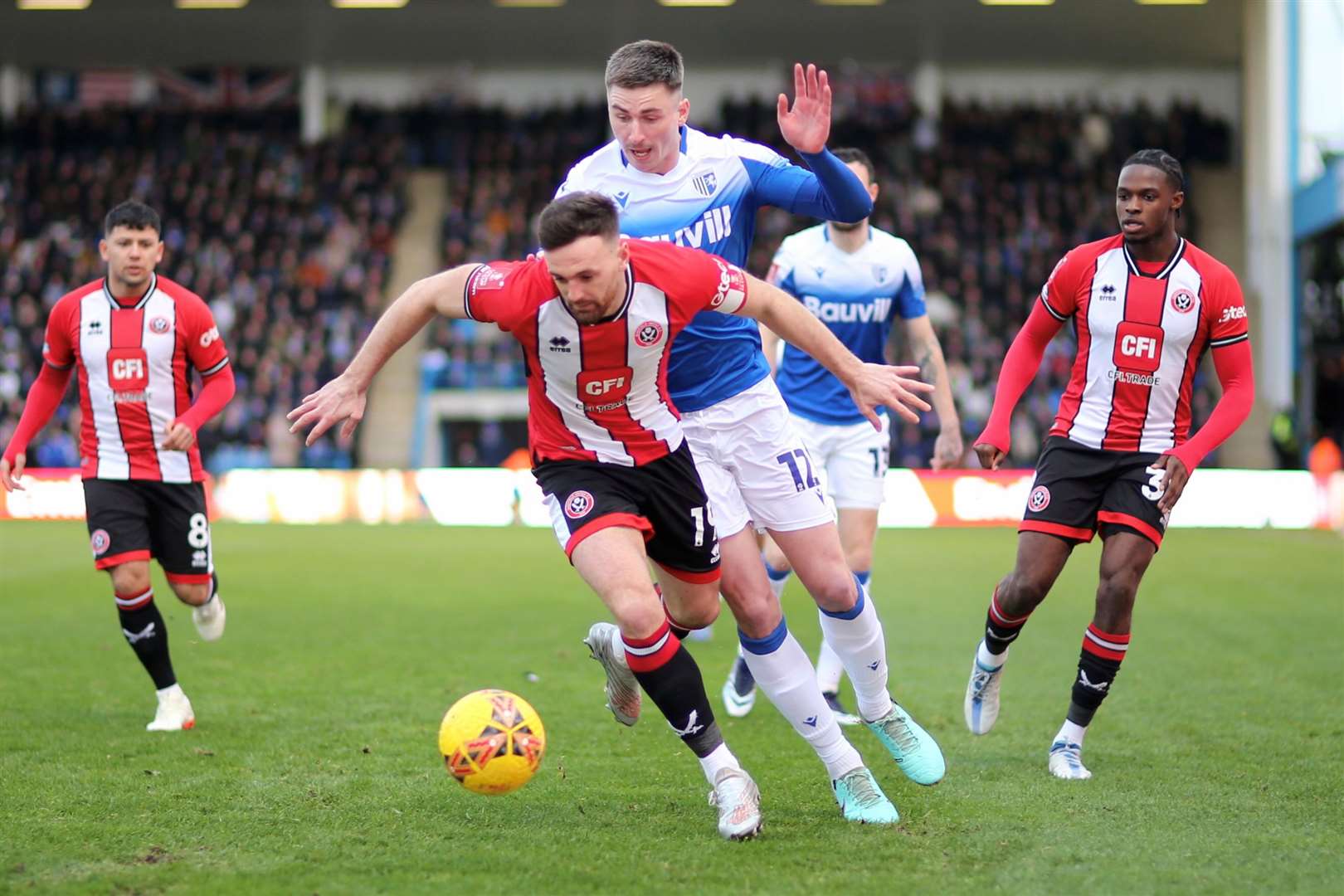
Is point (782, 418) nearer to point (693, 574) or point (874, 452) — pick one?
point (693, 574)

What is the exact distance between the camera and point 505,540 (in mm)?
19781

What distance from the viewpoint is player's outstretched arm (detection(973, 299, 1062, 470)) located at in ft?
21.2

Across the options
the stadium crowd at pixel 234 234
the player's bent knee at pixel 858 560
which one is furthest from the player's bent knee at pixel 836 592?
the stadium crowd at pixel 234 234

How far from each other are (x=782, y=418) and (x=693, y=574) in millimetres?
844

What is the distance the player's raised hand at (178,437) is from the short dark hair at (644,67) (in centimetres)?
290

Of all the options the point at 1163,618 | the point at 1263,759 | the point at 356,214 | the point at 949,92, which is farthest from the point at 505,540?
→ the point at 949,92

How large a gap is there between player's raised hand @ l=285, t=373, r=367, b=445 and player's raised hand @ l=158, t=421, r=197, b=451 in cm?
237

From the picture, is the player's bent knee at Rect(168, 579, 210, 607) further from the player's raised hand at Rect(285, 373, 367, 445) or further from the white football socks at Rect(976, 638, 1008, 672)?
the white football socks at Rect(976, 638, 1008, 672)

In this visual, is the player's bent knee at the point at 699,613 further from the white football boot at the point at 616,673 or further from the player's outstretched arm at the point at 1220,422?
the player's outstretched arm at the point at 1220,422

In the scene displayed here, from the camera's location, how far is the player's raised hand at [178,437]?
706 centimetres

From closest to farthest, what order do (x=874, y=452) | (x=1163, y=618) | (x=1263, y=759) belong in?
(x=1263, y=759), (x=874, y=452), (x=1163, y=618)

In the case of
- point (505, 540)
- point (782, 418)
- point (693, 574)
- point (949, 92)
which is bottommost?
point (505, 540)

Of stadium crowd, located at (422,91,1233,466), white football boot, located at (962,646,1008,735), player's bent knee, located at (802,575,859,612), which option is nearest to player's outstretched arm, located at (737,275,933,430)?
player's bent knee, located at (802,575,859,612)

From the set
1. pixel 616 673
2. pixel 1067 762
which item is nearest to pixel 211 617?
pixel 616 673
